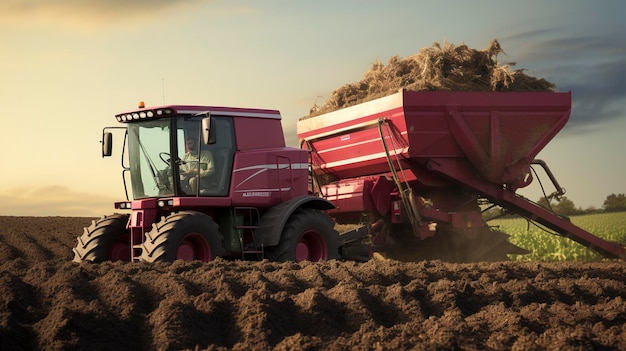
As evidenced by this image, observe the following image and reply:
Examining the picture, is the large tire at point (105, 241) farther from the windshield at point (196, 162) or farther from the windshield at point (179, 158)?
the windshield at point (196, 162)

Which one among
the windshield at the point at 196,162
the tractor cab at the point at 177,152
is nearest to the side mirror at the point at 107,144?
the tractor cab at the point at 177,152

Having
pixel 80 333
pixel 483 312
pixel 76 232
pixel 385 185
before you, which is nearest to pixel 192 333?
pixel 80 333

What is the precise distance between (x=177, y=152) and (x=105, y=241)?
1476 millimetres

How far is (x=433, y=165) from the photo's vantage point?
43.2ft

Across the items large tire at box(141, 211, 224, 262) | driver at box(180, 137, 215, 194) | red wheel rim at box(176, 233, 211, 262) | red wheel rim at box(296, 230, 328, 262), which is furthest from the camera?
red wheel rim at box(296, 230, 328, 262)

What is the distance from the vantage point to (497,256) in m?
14.5

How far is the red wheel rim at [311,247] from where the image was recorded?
10956 millimetres

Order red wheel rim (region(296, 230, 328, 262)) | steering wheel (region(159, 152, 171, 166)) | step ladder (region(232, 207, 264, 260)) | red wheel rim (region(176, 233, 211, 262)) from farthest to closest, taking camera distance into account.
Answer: red wheel rim (region(296, 230, 328, 262)) → step ladder (region(232, 207, 264, 260)) → steering wheel (region(159, 152, 171, 166)) → red wheel rim (region(176, 233, 211, 262))

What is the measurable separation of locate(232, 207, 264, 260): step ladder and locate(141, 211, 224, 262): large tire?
19.6 inches

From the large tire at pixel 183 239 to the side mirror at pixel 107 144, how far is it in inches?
57.1

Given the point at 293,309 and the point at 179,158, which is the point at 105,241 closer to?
the point at 179,158

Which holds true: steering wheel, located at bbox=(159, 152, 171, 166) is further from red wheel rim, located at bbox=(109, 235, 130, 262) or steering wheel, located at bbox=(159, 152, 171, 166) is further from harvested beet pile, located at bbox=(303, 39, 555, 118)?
harvested beet pile, located at bbox=(303, 39, 555, 118)

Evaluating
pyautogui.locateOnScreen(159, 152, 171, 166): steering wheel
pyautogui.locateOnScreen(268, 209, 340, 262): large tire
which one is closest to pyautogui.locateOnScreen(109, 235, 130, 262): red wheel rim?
pyautogui.locateOnScreen(159, 152, 171, 166): steering wheel

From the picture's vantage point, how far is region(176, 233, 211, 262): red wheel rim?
383 inches
